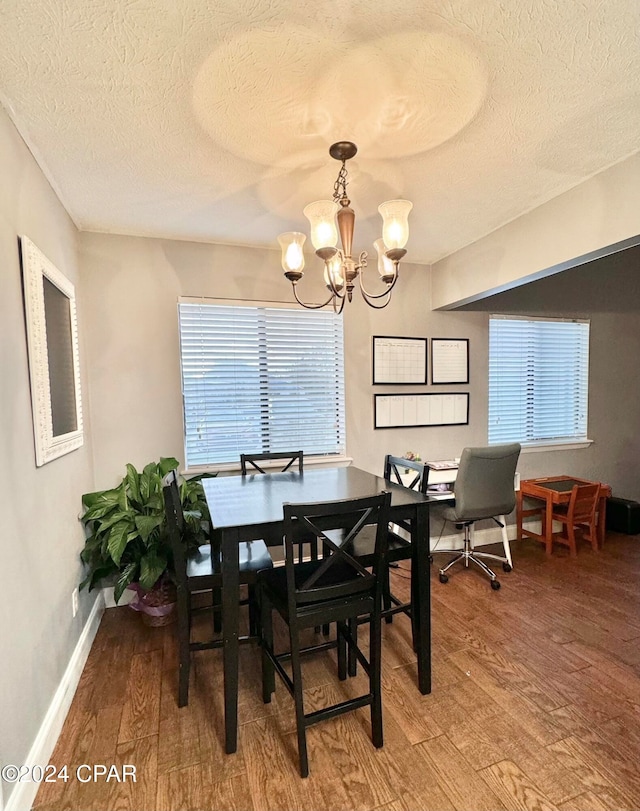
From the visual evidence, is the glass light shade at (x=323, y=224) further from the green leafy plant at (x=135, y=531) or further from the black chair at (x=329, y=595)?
the green leafy plant at (x=135, y=531)

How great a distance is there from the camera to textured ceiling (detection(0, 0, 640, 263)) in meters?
1.16

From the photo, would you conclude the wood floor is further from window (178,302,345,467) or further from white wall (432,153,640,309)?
white wall (432,153,640,309)

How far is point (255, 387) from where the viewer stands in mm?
3074

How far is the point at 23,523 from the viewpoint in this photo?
148 cm

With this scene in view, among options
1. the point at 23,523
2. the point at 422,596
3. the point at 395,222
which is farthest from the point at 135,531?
the point at 395,222

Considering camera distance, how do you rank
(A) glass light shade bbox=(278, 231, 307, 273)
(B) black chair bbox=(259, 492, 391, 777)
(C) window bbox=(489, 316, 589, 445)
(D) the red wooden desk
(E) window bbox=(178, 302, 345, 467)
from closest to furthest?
(B) black chair bbox=(259, 492, 391, 777), (A) glass light shade bbox=(278, 231, 307, 273), (E) window bbox=(178, 302, 345, 467), (D) the red wooden desk, (C) window bbox=(489, 316, 589, 445)

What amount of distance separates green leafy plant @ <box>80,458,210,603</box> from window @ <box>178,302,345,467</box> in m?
0.47

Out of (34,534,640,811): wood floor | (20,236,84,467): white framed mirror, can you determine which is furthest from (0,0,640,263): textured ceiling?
(34,534,640,811): wood floor

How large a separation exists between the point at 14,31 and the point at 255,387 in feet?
7.12

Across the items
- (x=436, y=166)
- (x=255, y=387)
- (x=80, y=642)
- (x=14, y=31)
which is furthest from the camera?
(x=255, y=387)

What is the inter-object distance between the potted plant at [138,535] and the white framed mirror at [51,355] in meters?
0.42

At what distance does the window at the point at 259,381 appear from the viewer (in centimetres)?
292

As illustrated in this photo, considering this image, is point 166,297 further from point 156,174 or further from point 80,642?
point 80,642

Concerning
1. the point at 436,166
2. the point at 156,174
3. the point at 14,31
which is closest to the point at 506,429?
the point at 436,166
